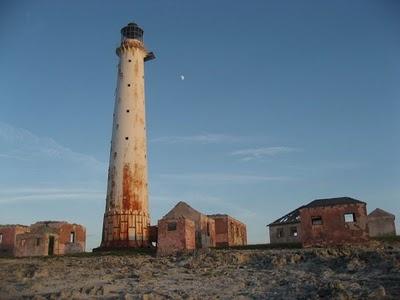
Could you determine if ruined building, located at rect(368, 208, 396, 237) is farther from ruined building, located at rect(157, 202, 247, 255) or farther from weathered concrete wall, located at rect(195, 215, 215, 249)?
weathered concrete wall, located at rect(195, 215, 215, 249)

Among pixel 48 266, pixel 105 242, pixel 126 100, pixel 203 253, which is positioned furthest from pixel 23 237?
pixel 203 253

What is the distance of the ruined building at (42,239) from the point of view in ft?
111

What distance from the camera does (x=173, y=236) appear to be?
28.4 meters

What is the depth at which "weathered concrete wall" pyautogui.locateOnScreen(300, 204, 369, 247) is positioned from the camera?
2680cm

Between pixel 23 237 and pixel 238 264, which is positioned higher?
pixel 23 237

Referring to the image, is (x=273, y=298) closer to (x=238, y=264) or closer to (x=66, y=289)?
(x=238, y=264)

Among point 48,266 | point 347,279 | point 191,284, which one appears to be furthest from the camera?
point 48,266

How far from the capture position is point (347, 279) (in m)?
19.3

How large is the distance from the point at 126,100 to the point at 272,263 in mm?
18868

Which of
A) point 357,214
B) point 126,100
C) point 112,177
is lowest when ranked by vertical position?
point 357,214

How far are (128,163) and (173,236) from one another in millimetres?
8252

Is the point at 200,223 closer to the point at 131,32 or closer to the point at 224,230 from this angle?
the point at 224,230

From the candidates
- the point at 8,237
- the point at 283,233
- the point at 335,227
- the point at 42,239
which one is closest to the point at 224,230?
the point at 283,233

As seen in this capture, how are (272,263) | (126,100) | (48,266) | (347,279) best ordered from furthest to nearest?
(126,100) → (48,266) → (272,263) → (347,279)
